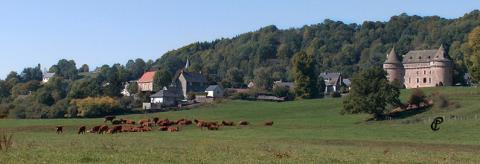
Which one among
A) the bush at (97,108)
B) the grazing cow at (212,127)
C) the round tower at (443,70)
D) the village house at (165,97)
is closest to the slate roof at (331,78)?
the round tower at (443,70)

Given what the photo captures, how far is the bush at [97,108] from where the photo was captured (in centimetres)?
10294

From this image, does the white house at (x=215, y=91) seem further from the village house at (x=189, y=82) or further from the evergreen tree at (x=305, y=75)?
the evergreen tree at (x=305, y=75)

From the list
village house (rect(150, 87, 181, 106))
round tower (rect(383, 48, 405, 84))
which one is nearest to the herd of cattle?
village house (rect(150, 87, 181, 106))

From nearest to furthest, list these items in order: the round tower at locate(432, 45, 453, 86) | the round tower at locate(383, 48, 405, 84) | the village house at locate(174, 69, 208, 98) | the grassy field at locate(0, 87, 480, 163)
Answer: the grassy field at locate(0, 87, 480, 163), the round tower at locate(432, 45, 453, 86), the round tower at locate(383, 48, 405, 84), the village house at locate(174, 69, 208, 98)

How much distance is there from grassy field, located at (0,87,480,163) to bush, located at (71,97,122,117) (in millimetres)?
12642

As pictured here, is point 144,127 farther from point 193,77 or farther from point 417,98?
point 193,77

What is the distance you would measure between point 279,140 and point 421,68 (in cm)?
10571

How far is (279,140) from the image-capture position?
147 feet

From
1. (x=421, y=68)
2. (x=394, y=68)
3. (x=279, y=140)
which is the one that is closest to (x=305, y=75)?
(x=394, y=68)

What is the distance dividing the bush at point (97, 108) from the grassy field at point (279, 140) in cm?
1264

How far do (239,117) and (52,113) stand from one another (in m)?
30.2

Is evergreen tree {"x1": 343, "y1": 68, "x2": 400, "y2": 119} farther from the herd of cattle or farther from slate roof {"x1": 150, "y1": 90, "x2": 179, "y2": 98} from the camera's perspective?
slate roof {"x1": 150, "y1": 90, "x2": 179, "y2": 98}

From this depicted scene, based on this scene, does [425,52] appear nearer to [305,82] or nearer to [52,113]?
[305,82]

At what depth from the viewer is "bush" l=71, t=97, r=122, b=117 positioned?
Answer: 338ft
